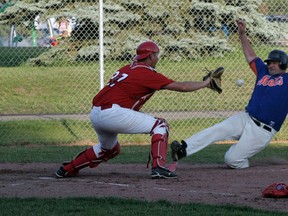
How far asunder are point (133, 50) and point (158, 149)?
8124mm

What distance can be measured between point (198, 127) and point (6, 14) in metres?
5.80

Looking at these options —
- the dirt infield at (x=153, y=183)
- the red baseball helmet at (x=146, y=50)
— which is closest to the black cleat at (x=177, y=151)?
the dirt infield at (x=153, y=183)

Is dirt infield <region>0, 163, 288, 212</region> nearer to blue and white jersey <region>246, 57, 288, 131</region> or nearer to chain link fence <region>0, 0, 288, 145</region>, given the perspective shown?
blue and white jersey <region>246, 57, 288, 131</region>

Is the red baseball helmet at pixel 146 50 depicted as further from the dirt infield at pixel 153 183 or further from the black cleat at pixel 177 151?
the dirt infield at pixel 153 183

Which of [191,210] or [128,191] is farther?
[128,191]

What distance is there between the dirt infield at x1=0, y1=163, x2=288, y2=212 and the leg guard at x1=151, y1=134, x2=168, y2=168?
0.68ft

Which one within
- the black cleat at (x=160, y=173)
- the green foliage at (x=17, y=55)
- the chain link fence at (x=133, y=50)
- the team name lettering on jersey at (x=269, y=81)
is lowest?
the green foliage at (x=17, y=55)

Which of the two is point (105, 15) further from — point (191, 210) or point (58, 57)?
point (191, 210)

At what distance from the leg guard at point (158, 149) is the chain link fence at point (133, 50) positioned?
6.63 metres

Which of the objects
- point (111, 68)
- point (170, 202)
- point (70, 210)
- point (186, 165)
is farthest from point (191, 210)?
point (111, 68)

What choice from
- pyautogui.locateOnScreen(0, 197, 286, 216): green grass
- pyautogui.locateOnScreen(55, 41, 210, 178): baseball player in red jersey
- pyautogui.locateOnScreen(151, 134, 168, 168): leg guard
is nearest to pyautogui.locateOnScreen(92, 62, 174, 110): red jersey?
pyautogui.locateOnScreen(55, 41, 210, 178): baseball player in red jersey

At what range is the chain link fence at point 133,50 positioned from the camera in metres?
16.7

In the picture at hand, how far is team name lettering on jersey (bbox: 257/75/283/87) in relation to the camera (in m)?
9.88

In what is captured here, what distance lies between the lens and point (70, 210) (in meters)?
7.01
